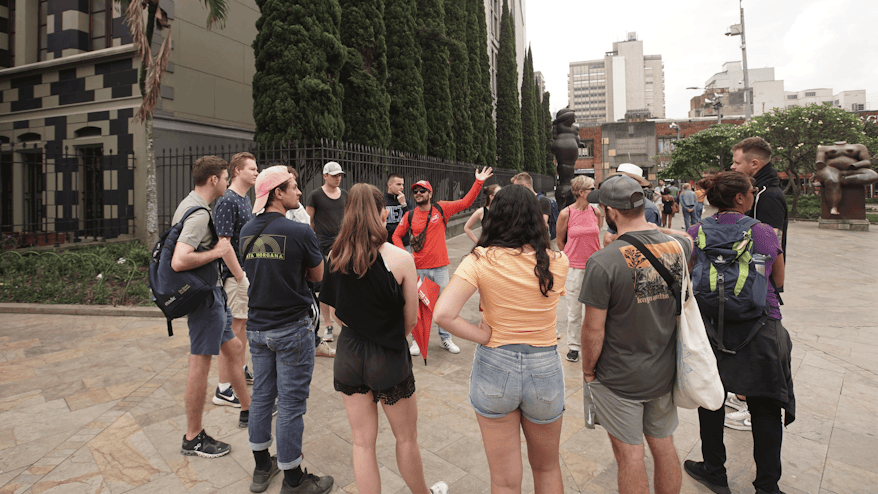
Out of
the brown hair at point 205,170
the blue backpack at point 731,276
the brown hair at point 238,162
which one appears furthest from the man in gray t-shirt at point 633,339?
the brown hair at point 238,162

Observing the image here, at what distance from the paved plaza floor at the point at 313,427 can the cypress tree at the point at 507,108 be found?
22.3 metres

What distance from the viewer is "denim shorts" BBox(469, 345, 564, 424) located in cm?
221

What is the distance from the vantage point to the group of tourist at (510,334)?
227cm

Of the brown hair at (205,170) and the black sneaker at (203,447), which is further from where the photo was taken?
the brown hair at (205,170)

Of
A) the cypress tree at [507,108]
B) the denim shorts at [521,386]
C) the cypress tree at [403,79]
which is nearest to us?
the denim shorts at [521,386]

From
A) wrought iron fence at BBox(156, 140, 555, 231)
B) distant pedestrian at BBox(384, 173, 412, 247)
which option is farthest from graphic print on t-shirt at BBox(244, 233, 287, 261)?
wrought iron fence at BBox(156, 140, 555, 231)

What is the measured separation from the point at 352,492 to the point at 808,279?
1045 cm

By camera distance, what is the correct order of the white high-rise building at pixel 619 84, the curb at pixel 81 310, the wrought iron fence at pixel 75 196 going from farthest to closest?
the white high-rise building at pixel 619 84 < the wrought iron fence at pixel 75 196 < the curb at pixel 81 310

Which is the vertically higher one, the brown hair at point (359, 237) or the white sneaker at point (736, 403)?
the brown hair at point (359, 237)

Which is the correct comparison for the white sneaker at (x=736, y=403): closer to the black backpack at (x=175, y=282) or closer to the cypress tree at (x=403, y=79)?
the black backpack at (x=175, y=282)

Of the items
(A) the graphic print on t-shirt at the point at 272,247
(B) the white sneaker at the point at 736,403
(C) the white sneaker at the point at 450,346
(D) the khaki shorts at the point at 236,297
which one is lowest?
(B) the white sneaker at the point at 736,403

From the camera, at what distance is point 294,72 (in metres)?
10.1

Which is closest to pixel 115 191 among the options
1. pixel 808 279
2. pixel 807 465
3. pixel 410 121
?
pixel 410 121

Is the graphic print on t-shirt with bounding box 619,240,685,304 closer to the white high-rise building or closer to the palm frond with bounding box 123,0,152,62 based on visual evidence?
the palm frond with bounding box 123,0,152,62
